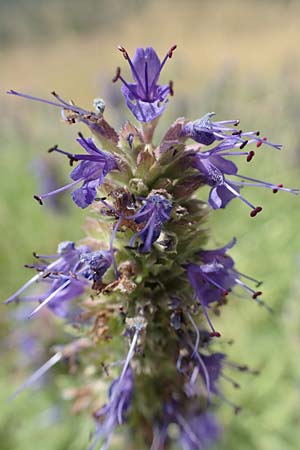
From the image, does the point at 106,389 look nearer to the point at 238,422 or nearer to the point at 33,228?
the point at 238,422

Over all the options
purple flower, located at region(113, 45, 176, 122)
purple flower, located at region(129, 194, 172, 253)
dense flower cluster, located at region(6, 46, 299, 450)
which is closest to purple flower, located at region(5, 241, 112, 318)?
dense flower cluster, located at region(6, 46, 299, 450)

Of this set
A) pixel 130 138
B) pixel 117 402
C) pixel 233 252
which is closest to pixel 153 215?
pixel 130 138

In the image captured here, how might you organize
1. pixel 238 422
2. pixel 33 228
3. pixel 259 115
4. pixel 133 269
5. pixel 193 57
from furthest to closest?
pixel 193 57 → pixel 259 115 → pixel 33 228 → pixel 238 422 → pixel 133 269

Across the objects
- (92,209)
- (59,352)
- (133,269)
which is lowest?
(59,352)

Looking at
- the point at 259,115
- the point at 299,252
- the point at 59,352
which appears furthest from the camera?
the point at 259,115

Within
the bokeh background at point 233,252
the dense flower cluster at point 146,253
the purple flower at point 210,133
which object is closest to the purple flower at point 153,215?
the dense flower cluster at point 146,253

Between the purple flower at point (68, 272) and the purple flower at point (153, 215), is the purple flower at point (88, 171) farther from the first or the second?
the purple flower at point (68, 272)

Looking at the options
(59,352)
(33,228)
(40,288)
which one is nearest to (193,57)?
(33,228)
